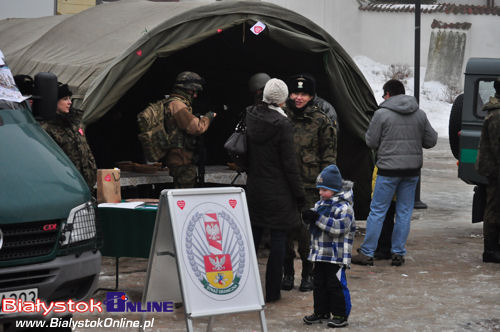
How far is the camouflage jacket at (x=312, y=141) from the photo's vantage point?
27.4 ft

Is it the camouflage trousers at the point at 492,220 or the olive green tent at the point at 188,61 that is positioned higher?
the olive green tent at the point at 188,61

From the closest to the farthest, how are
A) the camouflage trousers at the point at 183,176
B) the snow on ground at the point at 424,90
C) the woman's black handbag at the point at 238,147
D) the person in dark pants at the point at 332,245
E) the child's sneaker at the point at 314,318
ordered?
the person in dark pants at the point at 332,245 < the child's sneaker at the point at 314,318 < the woman's black handbag at the point at 238,147 < the camouflage trousers at the point at 183,176 < the snow on ground at the point at 424,90

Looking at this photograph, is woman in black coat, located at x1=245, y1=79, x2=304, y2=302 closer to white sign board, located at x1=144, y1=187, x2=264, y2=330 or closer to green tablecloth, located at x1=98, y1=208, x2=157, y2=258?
green tablecloth, located at x1=98, y1=208, x2=157, y2=258

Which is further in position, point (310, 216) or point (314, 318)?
point (314, 318)

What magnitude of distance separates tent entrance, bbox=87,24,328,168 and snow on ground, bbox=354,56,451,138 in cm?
2175

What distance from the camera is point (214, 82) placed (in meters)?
12.7

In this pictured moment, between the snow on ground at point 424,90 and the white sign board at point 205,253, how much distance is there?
1101 inches

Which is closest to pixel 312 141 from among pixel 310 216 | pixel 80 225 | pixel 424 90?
pixel 310 216

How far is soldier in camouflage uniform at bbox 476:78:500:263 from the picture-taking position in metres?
9.62

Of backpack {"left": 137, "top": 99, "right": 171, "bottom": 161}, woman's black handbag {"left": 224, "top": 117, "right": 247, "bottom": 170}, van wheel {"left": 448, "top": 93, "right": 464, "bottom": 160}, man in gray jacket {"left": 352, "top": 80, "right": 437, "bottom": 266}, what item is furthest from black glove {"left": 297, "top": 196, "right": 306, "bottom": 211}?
van wheel {"left": 448, "top": 93, "right": 464, "bottom": 160}

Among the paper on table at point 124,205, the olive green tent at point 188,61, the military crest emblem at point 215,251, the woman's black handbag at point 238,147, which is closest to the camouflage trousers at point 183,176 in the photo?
the olive green tent at point 188,61

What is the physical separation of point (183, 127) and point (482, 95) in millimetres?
4006

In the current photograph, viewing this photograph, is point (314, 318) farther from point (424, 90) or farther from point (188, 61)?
point (424, 90)

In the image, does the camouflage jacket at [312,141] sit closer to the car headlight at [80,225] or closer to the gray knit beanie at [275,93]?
the gray knit beanie at [275,93]
